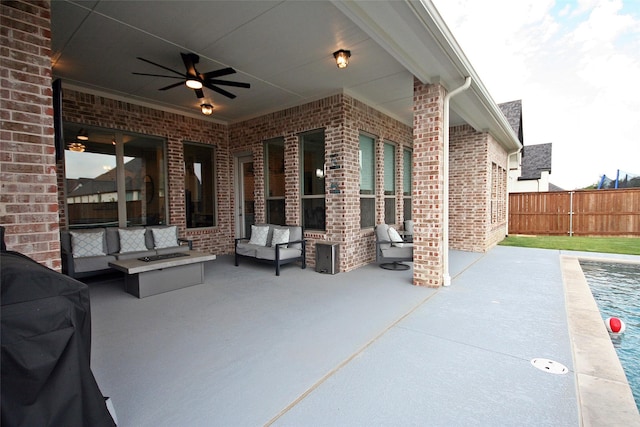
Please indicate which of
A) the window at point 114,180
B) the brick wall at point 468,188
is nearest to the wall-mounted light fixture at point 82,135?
the window at point 114,180

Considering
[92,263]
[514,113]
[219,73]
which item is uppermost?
[514,113]

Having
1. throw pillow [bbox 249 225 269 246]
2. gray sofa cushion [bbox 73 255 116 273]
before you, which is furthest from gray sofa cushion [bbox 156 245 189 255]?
throw pillow [bbox 249 225 269 246]

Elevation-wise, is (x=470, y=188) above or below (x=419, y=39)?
below

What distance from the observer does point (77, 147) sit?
18.2ft

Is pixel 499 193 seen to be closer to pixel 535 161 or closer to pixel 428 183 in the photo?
pixel 428 183

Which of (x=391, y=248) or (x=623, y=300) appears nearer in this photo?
(x=623, y=300)

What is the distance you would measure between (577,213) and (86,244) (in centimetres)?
1515

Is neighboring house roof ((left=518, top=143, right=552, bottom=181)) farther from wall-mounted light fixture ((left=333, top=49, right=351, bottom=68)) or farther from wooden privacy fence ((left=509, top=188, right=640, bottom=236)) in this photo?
wall-mounted light fixture ((left=333, top=49, right=351, bottom=68))

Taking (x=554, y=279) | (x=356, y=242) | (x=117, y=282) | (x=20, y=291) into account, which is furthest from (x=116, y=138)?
(x=554, y=279)

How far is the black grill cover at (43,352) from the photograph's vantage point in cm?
97

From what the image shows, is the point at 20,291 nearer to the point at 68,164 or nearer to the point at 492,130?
the point at 68,164

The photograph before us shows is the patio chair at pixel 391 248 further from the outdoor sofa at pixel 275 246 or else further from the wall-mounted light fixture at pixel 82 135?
the wall-mounted light fixture at pixel 82 135

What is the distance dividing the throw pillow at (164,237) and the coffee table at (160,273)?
133cm

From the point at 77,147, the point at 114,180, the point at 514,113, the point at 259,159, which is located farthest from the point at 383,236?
the point at 514,113
